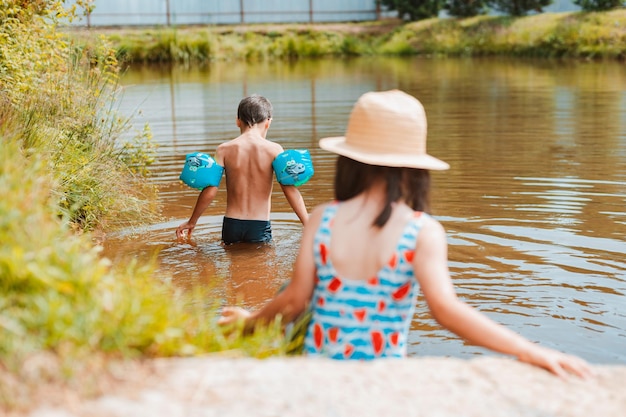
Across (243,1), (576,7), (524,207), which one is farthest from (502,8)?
(524,207)

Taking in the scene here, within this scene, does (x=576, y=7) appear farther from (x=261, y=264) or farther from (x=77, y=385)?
(x=77, y=385)

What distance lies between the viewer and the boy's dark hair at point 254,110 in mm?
6434

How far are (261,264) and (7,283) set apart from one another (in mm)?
3713

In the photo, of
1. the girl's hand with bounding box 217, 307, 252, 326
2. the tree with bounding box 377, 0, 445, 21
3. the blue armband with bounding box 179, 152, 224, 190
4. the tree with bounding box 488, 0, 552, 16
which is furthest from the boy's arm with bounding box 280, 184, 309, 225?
the tree with bounding box 377, 0, 445, 21

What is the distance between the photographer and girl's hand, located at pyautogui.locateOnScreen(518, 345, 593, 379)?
110 inches

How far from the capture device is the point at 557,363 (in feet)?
9.29

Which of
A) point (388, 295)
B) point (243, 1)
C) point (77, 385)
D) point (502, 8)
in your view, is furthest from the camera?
point (243, 1)

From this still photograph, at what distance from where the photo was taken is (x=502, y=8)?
32.4 metres

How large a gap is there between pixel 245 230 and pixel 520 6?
2780 centimetres

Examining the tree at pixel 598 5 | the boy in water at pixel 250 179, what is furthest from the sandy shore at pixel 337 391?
the tree at pixel 598 5

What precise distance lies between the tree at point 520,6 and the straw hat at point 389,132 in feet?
100

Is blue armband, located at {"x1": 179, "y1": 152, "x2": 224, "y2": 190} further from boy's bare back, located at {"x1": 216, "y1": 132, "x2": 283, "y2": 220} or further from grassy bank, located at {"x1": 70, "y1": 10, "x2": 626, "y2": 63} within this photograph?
grassy bank, located at {"x1": 70, "y1": 10, "x2": 626, "y2": 63}

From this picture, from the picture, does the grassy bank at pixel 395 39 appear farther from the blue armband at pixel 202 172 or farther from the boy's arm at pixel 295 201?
the boy's arm at pixel 295 201

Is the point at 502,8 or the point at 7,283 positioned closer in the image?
the point at 7,283
